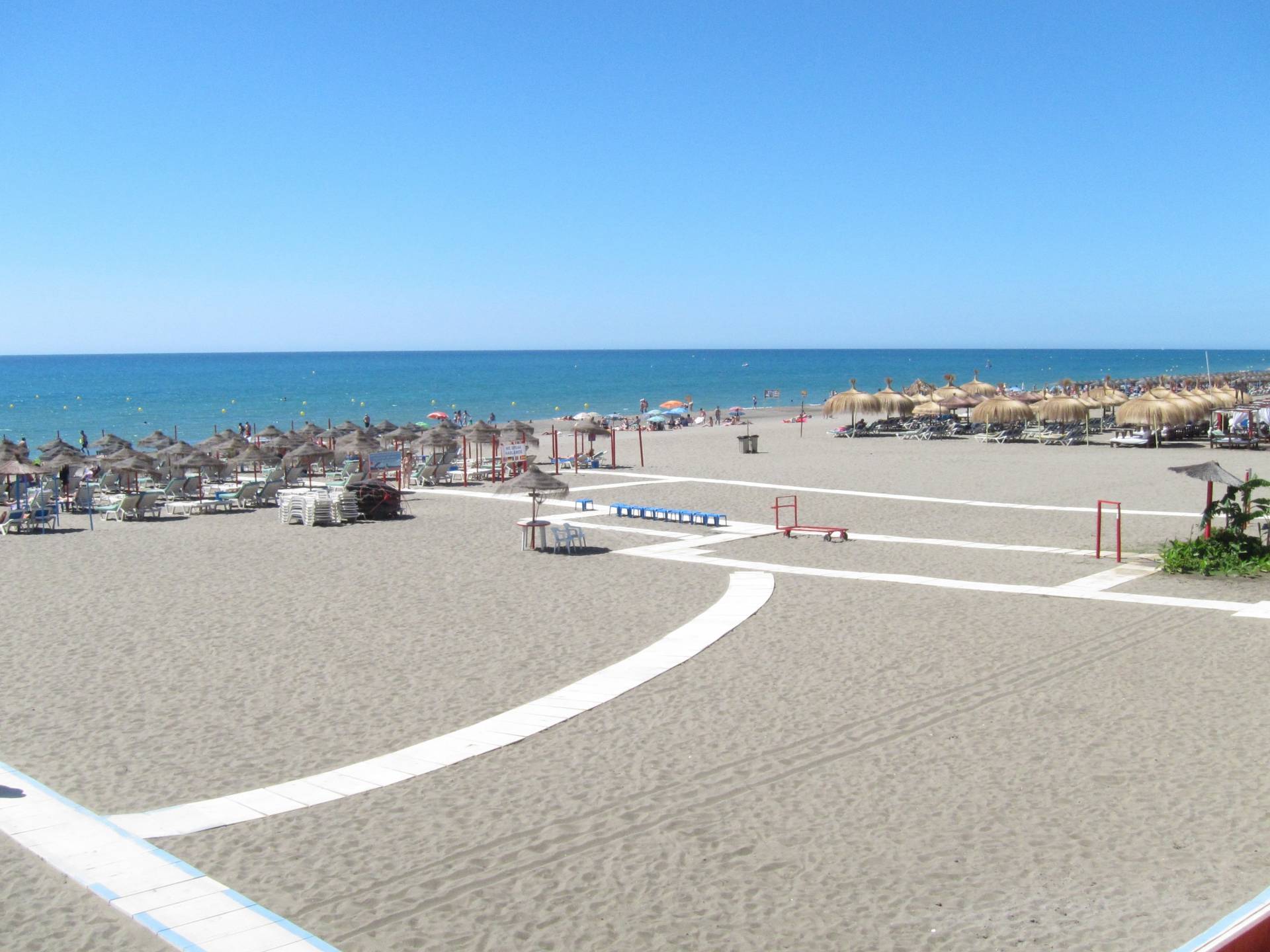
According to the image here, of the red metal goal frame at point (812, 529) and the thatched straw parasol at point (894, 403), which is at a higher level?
the thatched straw parasol at point (894, 403)

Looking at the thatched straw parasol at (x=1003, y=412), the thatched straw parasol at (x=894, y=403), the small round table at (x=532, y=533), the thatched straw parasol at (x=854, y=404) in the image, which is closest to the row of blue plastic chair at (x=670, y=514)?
the small round table at (x=532, y=533)

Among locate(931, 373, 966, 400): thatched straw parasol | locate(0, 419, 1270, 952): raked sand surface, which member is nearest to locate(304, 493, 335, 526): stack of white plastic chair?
locate(0, 419, 1270, 952): raked sand surface

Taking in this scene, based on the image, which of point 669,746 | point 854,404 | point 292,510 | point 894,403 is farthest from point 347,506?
point 894,403

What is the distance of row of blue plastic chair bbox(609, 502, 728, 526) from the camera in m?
18.9

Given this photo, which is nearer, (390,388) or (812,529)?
(812,529)

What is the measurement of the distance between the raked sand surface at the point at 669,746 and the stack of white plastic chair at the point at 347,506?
12.8 feet

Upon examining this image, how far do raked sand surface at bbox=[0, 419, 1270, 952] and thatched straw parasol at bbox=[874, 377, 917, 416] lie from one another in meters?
26.3

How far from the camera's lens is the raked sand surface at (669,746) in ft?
17.7

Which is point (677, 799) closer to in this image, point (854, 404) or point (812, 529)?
point (812, 529)

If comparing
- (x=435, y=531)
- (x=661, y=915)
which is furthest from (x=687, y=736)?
(x=435, y=531)

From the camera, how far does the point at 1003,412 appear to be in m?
38.6

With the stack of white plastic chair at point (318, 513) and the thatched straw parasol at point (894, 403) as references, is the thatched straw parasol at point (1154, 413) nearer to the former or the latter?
the thatched straw parasol at point (894, 403)

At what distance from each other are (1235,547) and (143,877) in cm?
1381

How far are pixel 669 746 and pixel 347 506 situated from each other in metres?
13.3
